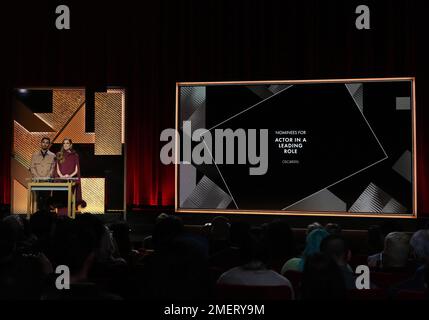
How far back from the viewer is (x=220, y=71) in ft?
29.7

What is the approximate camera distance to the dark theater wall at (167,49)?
8.62 metres

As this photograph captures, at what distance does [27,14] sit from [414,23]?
244 inches

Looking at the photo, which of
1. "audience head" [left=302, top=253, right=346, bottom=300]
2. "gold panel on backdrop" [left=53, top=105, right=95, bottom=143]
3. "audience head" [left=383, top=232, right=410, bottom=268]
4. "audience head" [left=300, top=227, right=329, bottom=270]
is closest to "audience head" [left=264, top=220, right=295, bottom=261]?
"audience head" [left=300, top=227, right=329, bottom=270]

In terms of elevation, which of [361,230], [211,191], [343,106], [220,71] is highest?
[220,71]

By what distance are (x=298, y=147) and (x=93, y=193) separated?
331 centimetres

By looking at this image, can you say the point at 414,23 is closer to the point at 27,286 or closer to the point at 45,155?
the point at 45,155

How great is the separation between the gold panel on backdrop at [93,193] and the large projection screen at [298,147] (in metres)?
1.21

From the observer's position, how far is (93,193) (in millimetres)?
8984

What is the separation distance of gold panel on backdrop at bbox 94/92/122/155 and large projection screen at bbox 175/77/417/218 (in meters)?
0.97

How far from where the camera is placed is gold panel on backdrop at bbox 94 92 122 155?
9.10m

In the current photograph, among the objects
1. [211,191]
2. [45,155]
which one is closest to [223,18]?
[211,191]

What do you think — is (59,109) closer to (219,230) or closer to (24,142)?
(24,142)

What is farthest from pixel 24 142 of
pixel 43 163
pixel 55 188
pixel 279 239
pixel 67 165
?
pixel 279 239

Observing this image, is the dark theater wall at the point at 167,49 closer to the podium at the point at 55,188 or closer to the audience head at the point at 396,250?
the podium at the point at 55,188
